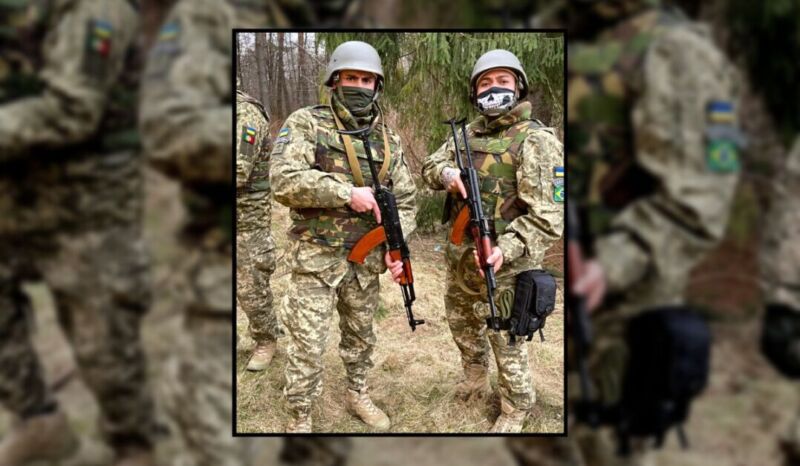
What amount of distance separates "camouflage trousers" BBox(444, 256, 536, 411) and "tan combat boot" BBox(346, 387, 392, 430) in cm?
60

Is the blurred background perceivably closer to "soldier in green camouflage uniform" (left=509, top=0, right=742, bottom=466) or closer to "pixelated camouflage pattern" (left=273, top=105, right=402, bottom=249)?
"soldier in green camouflage uniform" (left=509, top=0, right=742, bottom=466)

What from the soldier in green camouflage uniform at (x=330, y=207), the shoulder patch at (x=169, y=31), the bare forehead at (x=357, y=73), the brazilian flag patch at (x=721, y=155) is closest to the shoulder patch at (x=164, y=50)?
the shoulder patch at (x=169, y=31)

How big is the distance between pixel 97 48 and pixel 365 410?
2.10 meters

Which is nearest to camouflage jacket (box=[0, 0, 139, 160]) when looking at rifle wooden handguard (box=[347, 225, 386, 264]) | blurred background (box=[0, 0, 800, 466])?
blurred background (box=[0, 0, 800, 466])

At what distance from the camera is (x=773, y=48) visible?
1.51 metres

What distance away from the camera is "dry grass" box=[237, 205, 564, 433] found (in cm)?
274

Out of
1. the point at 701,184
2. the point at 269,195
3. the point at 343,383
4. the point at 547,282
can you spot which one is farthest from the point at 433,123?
the point at 701,184

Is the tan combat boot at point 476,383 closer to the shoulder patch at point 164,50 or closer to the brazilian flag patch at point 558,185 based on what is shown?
the brazilian flag patch at point 558,185

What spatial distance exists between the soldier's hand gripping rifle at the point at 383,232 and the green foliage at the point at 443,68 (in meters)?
0.48

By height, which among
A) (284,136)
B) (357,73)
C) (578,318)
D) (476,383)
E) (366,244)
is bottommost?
(476,383)

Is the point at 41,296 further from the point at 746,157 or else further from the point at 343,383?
the point at 746,157

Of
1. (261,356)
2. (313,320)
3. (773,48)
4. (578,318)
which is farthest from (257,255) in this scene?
(773,48)

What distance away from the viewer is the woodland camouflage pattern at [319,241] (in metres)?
2.29

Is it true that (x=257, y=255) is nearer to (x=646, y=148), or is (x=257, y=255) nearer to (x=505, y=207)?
(x=505, y=207)
